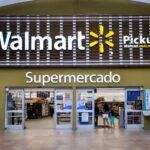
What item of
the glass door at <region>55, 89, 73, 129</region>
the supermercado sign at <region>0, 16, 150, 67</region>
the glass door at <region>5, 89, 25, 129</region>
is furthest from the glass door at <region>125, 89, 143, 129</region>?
the glass door at <region>5, 89, 25, 129</region>

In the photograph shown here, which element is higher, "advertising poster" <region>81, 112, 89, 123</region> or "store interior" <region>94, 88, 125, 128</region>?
"store interior" <region>94, 88, 125, 128</region>

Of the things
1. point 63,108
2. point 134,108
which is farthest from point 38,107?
point 134,108

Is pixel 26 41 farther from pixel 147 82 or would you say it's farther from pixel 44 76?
pixel 147 82

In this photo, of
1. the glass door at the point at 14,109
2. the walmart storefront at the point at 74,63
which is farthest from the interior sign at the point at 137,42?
the glass door at the point at 14,109

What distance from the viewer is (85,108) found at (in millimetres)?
24297

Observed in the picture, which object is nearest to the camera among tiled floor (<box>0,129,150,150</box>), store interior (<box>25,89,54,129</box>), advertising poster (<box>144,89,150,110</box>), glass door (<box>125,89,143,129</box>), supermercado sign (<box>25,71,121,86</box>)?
tiled floor (<box>0,129,150,150</box>)

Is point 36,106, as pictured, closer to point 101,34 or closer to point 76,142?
point 101,34

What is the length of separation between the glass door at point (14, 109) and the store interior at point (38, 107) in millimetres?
393

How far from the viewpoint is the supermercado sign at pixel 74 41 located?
77.9 ft

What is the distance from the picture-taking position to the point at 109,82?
24062 millimetres

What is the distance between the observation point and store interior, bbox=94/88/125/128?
24500 mm

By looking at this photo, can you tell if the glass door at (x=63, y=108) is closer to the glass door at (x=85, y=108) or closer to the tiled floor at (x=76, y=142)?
the glass door at (x=85, y=108)

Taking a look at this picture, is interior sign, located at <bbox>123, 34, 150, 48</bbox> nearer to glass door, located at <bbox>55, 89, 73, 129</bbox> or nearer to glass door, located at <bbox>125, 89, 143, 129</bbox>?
glass door, located at <bbox>125, 89, 143, 129</bbox>

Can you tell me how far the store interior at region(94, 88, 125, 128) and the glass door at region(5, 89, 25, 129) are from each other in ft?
13.5
